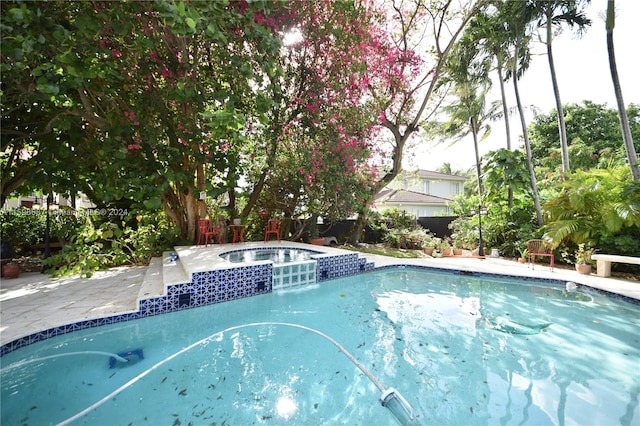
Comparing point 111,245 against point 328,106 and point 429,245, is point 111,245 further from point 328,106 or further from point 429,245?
point 429,245

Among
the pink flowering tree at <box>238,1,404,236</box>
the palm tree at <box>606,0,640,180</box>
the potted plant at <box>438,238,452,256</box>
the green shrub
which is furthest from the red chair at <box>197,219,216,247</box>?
the palm tree at <box>606,0,640,180</box>

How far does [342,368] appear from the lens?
3348 millimetres

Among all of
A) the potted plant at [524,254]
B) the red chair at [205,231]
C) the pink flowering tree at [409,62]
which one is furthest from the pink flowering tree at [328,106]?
the potted plant at [524,254]

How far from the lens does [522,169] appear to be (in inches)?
404

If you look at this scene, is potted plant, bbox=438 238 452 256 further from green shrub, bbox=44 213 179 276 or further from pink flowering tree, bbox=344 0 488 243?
green shrub, bbox=44 213 179 276

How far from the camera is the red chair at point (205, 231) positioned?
8.68m

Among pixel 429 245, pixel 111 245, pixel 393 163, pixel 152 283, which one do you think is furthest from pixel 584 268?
pixel 111 245

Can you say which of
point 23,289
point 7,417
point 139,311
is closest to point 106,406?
point 7,417

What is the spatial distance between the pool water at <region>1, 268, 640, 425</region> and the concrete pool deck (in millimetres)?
339

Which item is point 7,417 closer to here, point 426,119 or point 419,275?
point 419,275

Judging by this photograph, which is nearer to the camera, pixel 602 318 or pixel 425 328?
pixel 425 328

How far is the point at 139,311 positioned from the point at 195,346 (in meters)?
1.46

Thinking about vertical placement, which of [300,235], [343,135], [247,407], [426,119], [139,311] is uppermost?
[426,119]

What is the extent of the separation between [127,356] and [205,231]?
18.2 ft
